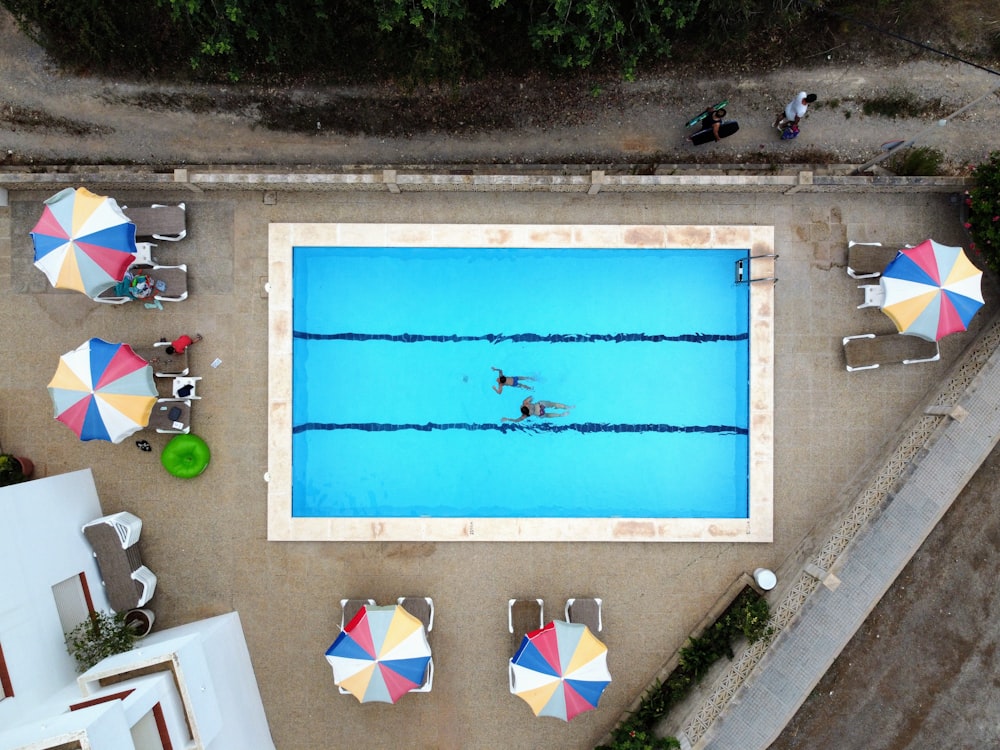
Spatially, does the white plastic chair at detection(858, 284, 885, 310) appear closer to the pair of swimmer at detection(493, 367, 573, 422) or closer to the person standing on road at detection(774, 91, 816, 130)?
the person standing on road at detection(774, 91, 816, 130)

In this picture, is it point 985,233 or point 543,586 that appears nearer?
point 985,233

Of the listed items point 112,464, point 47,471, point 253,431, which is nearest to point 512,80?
Answer: point 253,431

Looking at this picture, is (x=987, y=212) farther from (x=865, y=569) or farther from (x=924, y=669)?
(x=924, y=669)

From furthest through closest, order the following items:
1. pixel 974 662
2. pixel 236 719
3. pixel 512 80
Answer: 1. pixel 512 80
2. pixel 974 662
3. pixel 236 719

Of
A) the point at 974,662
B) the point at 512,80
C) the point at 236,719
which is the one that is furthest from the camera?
the point at 512,80

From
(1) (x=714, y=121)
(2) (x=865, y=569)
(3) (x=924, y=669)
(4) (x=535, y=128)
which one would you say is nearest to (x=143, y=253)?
(4) (x=535, y=128)

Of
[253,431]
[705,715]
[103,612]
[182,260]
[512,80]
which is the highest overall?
[512,80]

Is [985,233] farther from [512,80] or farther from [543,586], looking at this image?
[543,586]

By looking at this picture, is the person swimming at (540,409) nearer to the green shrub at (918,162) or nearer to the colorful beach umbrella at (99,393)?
the colorful beach umbrella at (99,393)

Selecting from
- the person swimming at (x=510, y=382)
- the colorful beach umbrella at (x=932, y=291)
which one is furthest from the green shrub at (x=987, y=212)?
the person swimming at (x=510, y=382)
